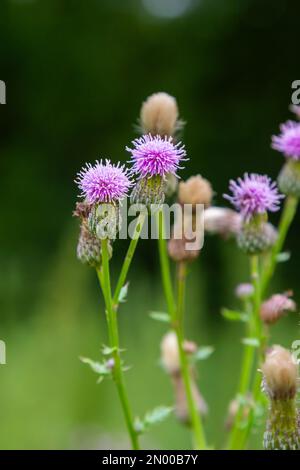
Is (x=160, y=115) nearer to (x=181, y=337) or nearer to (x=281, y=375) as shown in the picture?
(x=181, y=337)

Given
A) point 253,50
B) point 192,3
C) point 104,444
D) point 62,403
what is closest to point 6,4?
point 192,3

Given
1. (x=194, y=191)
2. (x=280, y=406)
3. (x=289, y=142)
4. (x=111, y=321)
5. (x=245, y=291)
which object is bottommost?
(x=280, y=406)

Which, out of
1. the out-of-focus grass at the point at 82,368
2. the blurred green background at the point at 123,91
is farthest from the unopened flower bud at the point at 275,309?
the blurred green background at the point at 123,91

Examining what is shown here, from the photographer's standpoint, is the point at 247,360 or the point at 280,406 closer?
the point at 280,406

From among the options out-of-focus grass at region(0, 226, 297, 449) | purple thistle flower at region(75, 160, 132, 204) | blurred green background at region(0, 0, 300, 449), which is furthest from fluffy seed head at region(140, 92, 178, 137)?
blurred green background at region(0, 0, 300, 449)

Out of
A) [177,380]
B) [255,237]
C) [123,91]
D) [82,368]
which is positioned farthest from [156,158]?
[123,91]

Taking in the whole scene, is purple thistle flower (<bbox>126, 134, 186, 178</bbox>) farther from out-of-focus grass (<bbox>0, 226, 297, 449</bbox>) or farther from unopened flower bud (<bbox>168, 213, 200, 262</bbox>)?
out-of-focus grass (<bbox>0, 226, 297, 449</bbox>)

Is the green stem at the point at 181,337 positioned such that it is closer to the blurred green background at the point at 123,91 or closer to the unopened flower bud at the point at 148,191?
the unopened flower bud at the point at 148,191
